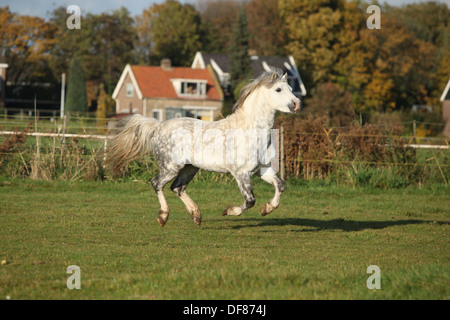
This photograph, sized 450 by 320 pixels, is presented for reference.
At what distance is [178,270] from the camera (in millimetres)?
6594

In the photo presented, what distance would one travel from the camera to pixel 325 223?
11.0 meters

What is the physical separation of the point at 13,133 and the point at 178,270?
35.9 feet

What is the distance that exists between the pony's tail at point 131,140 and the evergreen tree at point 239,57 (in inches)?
1951

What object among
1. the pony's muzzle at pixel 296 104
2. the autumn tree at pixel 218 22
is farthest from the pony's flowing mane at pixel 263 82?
the autumn tree at pixel 218 22

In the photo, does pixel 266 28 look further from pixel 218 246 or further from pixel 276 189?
pixel 218 246

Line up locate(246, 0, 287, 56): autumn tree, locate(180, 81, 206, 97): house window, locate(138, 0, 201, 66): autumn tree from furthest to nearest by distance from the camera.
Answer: locate(138, 0, 201, 66): autumn tree
locate(246, 0, 287, 56): autumn tree
locate(180, 81, 206, 97): house window

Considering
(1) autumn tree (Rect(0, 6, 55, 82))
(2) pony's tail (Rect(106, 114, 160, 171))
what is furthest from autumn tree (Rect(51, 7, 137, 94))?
(2) pony's tail (Rect(106, 114, 160, 171))

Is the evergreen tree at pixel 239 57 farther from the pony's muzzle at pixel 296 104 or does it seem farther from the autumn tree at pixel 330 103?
the pony's muzzle at pixel 296 104

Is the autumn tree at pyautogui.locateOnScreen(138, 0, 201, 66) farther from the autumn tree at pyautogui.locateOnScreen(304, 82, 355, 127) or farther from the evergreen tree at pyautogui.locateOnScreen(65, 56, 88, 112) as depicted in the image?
the autumn tree at pyautogui.locateOnScreen(304, 82, 355, 127)

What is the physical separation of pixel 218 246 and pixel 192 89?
5352 centimetres

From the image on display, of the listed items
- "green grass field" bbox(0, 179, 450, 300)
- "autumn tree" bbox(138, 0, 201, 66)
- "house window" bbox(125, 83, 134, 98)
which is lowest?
"green grass field" bbox(0, 179, 450, 300)

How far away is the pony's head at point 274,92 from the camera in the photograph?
8961 mm

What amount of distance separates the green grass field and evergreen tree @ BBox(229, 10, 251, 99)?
151 ft

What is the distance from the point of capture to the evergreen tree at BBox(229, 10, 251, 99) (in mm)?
60000
